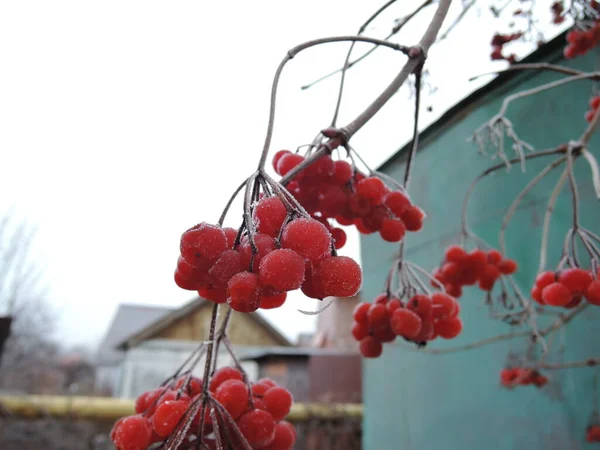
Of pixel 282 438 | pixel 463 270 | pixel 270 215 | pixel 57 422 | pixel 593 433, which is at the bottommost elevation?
pixel 57 422

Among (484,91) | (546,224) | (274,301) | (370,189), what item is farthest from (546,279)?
(484,91)

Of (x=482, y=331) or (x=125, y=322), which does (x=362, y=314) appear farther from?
(x=125, y=322)

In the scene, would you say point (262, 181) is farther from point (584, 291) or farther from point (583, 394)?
point (583, 394)

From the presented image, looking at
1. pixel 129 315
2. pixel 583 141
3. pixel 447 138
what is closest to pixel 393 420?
pixel 447 138

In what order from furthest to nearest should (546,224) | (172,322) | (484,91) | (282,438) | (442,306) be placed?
1. (172,322)
2. (484,91)
3. (546,224)
4. (442,306)
5. (282,438)

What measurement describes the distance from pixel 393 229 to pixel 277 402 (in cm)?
40

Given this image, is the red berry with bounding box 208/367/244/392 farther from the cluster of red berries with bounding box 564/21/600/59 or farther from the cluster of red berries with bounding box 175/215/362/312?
the cluster of red berries with bounding box 564/21/600/59

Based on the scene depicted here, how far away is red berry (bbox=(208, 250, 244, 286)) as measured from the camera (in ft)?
1.69

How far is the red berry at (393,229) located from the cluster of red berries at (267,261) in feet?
1.27

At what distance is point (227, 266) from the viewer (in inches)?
20.2

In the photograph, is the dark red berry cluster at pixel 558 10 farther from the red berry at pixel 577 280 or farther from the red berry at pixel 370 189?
the red berry at pixel 370 189

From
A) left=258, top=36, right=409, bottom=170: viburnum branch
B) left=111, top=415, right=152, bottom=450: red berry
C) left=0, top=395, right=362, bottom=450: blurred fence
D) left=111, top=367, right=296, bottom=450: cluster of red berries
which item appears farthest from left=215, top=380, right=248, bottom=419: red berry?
left=0, top=395, right=362, bottom=450: blurred fence

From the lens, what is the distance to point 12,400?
5.25 meters

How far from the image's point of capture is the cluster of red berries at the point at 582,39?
2.04 m
